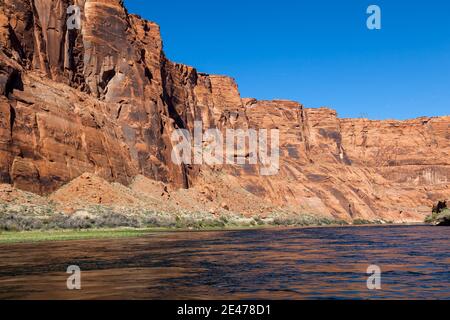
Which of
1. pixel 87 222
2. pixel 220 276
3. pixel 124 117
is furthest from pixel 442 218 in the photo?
pixel 220 276

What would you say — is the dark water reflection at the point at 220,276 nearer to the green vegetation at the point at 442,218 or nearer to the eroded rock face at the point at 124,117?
the eroded rock face at the point at 124,117

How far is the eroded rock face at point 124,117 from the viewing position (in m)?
63.4

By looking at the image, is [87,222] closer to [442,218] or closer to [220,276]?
[220,276]

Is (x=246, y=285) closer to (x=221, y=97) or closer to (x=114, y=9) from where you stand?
(x=114, y=9)

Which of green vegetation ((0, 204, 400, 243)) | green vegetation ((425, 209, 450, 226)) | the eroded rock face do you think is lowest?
green vegetation ((425, 209, 450, 226))

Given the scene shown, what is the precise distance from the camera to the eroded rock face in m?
63.4

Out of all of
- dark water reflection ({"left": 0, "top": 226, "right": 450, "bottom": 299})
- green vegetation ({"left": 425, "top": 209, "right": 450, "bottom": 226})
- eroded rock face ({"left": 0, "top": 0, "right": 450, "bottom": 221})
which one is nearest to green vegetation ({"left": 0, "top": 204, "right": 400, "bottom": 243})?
eroded rock face ({"left": 0, "top": 0, "right": 450, "bottom": 221})

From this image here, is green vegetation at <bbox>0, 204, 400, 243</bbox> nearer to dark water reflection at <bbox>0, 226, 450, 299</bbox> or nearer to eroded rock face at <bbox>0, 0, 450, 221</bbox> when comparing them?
eroded rock face at <bbox>0, 0, 450, 221</bbox>

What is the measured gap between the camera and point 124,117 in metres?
89.7

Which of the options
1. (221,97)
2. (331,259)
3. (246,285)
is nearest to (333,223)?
(221,97)

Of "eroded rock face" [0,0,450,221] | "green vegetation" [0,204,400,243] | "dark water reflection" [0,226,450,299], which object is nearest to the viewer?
"dark water reflection" [0,226,450,299]

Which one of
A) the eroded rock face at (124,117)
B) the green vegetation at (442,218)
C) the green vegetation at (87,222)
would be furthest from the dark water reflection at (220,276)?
the green vegetation at (442,218)

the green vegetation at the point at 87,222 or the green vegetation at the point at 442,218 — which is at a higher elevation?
the green vegetation at the point at 87,222

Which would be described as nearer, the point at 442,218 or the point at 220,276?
the point at 220,276
